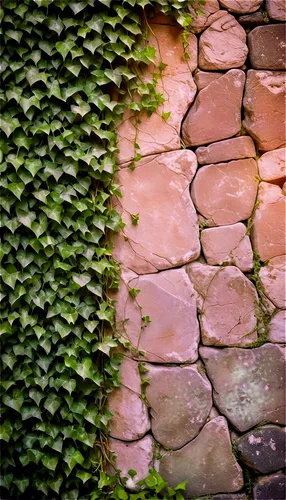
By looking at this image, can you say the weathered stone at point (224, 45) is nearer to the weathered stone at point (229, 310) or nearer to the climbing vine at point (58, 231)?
the climbing vine at point (58, 231)

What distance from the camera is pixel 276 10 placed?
2174mm

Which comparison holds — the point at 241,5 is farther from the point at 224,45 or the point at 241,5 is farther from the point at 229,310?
the point at 229,310

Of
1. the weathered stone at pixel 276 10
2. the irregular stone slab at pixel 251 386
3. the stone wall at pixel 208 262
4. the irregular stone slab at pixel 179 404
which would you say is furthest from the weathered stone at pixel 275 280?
the weathered stone at pixel 276 10

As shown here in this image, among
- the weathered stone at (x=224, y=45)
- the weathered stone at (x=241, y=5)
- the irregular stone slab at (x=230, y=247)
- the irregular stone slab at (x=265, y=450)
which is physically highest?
the weathered stone at (x=241, y=5)

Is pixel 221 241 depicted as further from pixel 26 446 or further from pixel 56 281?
pixel 26 446

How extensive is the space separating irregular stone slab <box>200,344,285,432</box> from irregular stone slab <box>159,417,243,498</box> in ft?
0.26

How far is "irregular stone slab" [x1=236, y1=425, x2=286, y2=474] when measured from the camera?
207 centimetres

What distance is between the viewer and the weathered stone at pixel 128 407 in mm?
2135

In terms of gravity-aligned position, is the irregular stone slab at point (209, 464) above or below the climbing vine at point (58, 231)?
below

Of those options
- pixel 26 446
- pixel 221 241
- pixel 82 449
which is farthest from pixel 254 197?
pixel 26 446

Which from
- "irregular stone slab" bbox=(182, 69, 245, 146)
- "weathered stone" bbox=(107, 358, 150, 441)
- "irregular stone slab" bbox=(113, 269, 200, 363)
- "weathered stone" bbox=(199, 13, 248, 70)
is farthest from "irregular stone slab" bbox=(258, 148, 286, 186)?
"weathered stone" bbox=(107, 358, 150, 441)

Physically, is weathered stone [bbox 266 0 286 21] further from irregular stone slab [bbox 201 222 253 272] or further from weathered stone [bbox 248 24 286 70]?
irregular stone slab [bbox 201 222 253 272]

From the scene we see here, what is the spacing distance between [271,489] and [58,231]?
4.50ft

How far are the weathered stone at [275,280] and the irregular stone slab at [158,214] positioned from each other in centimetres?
30
